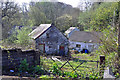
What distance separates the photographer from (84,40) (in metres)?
15.6

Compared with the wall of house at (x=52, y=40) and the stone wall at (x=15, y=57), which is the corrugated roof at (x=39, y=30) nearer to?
the wall of house at (x=52, y=40)

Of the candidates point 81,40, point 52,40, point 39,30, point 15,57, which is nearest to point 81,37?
point 81,40

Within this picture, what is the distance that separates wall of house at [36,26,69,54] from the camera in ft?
38.7

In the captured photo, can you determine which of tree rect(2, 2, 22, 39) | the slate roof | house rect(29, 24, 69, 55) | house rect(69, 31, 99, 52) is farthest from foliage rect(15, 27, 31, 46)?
the slate roof

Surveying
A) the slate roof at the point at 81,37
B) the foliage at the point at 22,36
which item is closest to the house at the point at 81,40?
the slate roof at the point at 81,37

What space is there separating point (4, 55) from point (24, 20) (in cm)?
544

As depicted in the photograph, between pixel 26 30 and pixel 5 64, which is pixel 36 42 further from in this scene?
pixel 5 64

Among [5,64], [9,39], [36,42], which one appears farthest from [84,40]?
[5,64]

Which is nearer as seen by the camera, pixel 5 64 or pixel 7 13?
pixel 5 64

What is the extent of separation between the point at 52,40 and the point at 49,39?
0.30 meters

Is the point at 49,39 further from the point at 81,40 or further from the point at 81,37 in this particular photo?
the point at 81,37

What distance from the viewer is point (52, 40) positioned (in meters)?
12.1

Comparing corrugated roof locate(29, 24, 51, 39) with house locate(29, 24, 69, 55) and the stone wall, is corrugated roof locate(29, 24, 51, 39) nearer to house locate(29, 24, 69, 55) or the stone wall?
house locate(29, 24, 69, 55)

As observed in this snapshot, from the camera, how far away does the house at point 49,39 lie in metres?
11.7
